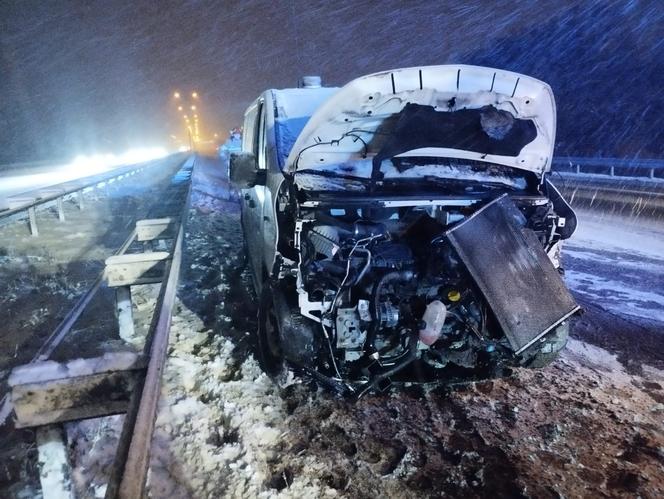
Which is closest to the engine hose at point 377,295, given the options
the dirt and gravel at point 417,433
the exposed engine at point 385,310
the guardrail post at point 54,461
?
the exposed engine at point 385,310

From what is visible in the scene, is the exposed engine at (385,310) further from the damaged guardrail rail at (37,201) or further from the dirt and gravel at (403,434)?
the damaged guardrail rail at (37,201)

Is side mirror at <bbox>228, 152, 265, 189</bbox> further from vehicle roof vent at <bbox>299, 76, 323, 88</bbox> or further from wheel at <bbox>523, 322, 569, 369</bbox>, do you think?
wheel at <bbox>523, 322, 569, 369</bbox>

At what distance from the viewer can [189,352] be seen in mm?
4031

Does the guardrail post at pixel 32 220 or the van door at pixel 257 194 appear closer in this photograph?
the van door at pixel 257 194

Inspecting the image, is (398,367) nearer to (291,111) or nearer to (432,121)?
(432,121)

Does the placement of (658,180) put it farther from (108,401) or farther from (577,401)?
(108,401)

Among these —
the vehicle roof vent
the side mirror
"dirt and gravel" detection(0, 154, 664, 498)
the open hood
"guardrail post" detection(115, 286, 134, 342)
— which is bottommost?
"dirt and gravel" detection(0, 154, 664, 498)

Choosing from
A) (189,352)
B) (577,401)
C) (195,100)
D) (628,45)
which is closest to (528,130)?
(577,401)

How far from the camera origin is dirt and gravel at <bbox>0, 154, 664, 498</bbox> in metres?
2.63

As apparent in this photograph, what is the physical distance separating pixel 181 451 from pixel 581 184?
13361 millimetres

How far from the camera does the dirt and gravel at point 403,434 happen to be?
2629mm

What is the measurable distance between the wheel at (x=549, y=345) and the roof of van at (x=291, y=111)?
2.44 m

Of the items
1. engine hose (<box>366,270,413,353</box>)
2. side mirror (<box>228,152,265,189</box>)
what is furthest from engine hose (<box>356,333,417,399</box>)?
side mirror (<box>228,152,265,189</box>)

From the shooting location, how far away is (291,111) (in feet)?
14.2
